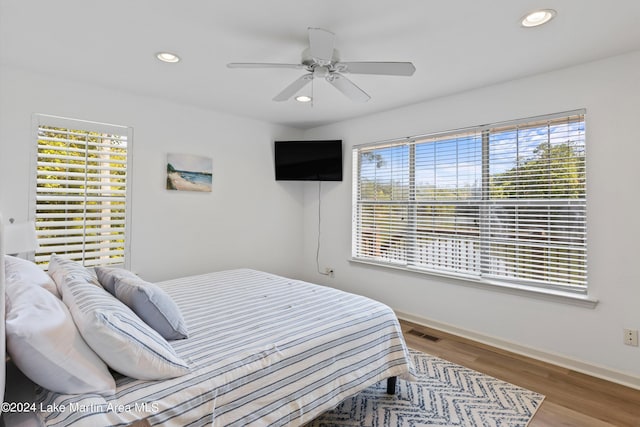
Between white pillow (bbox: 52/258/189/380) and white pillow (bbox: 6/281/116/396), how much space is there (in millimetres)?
45

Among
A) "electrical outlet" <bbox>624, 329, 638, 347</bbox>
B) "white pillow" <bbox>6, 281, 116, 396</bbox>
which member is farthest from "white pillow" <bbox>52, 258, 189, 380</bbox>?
"electrical outlet" <bbox>624, 329, 638, 347</bbox>

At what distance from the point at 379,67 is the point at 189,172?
2.59 metres

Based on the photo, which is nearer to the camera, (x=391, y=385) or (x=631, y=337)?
(x=391, y=385)

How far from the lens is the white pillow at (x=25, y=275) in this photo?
4.80 ft

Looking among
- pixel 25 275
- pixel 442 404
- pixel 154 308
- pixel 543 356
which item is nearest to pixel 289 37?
pixel 154 308

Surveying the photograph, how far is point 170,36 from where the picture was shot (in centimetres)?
225

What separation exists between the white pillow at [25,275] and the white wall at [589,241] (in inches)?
128

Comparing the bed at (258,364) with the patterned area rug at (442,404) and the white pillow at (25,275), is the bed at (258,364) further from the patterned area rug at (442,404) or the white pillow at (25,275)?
the white pillow at (25,275)

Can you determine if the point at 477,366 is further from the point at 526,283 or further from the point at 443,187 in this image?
the point at 443,187

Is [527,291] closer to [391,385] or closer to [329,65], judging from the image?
[391,385]

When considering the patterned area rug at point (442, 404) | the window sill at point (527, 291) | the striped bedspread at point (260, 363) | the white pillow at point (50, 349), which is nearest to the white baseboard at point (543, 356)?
the window sill at point (527, 291)

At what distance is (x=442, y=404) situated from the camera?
2.19 meters

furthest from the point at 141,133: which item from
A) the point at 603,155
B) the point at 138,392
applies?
the point at 603,155

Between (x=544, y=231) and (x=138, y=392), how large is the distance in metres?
3.14
